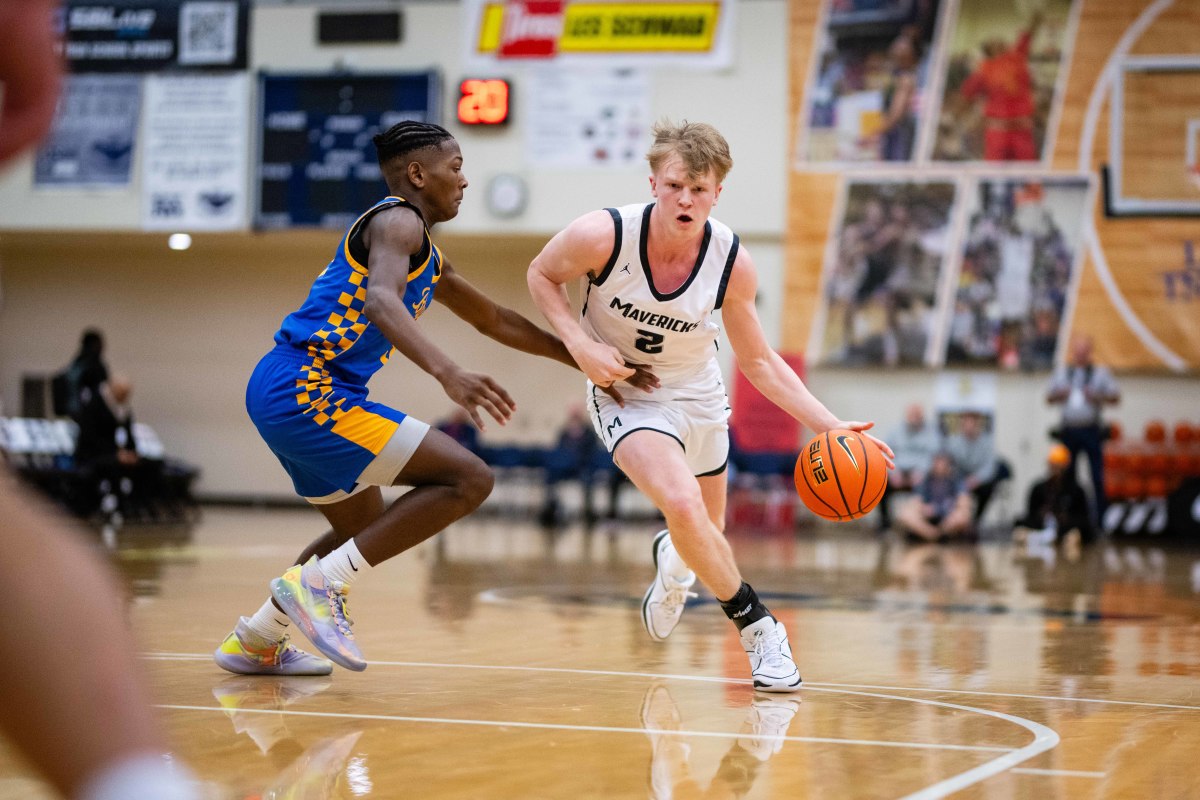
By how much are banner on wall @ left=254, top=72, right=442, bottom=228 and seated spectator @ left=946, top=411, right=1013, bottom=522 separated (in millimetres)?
7120

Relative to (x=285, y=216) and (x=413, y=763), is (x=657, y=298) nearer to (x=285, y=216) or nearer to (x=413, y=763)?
(x=413, y=763)

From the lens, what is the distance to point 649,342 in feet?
16.2

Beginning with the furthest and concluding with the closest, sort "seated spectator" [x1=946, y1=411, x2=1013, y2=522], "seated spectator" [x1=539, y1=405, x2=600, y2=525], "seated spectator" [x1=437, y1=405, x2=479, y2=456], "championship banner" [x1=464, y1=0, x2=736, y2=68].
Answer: "championship banner" [x1=464, y1=0, x2=736, y2=68], "seated spectator" [x1=437, y1=405, x2=479, y2=456], "seated spectator" [x1=539, y1=405, x2=600, y2=525], "seated spectator" [x1=946, y1=411, x2=1013, y2=522]

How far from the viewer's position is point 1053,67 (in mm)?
15773

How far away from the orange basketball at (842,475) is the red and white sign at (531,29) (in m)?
12.7

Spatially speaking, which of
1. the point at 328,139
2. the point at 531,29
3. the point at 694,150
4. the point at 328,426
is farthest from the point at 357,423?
the point at 531,29

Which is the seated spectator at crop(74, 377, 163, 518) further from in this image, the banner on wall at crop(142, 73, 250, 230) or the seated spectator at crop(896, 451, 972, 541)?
the seated spectator at crop(896, 451, 972, 541)

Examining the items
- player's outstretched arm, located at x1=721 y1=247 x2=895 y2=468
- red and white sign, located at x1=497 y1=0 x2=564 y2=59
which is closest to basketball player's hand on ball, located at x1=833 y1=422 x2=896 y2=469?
player's outstretched arm, located at x1=721 y1=247 x2=895 y2=468

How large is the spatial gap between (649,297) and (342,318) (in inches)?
41.8

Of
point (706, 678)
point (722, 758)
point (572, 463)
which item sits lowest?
point (572, 463)

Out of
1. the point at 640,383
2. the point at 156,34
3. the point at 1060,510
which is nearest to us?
the point at 640,383

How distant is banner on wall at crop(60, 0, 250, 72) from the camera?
57.1ft

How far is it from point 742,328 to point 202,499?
16041mm

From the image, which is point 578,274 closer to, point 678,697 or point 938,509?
point 678,697
